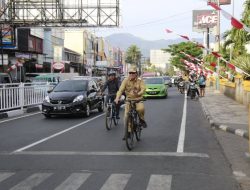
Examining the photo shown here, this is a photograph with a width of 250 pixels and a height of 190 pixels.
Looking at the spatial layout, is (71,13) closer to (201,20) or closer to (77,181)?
(77,181)

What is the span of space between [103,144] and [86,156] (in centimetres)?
155

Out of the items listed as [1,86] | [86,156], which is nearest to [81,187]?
[86,156]

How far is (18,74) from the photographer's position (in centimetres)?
3975

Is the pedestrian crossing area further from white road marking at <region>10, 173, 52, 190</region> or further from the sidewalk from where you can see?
the sidewalk

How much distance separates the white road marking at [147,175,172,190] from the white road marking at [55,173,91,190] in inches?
39.8

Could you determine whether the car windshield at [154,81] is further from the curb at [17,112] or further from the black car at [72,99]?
the black car at [72,99]

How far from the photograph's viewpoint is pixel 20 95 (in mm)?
19422

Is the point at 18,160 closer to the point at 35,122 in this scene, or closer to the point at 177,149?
the point at 177,149

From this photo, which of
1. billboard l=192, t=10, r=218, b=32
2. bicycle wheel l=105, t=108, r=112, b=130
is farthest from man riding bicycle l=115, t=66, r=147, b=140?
billboard l=192, t=10, r=218, b=32

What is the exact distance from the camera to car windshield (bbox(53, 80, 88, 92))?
1744cm

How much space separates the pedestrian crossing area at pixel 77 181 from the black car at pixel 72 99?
8.89 m

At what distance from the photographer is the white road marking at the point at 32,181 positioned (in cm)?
632

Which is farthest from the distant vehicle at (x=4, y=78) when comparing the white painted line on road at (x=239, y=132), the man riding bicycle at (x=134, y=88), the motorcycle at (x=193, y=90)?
the motorcycle at (x=193, y=90)

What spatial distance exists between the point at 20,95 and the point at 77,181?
1340cm
